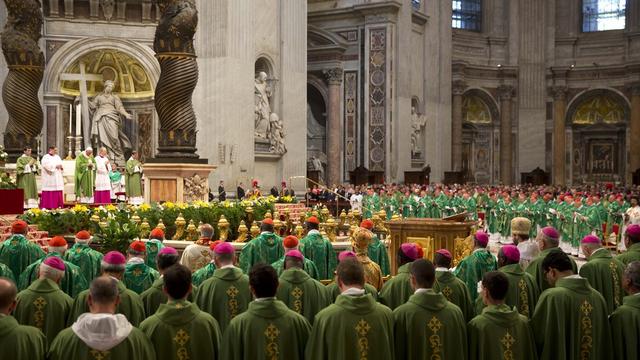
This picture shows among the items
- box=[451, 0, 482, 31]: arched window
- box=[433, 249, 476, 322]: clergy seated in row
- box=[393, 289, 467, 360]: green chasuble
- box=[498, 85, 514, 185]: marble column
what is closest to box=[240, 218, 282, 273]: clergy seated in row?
box=[433, 249, 476, 322]: clergy seated in row

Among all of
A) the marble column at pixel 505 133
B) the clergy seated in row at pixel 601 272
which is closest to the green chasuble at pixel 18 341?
the clergy seated in row at pixel 601 272

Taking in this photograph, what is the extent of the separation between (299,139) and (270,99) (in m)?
1.87

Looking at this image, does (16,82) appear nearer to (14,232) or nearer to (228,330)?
(14,232)

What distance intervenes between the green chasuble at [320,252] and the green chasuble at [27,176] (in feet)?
29.6

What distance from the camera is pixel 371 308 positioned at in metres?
5.53

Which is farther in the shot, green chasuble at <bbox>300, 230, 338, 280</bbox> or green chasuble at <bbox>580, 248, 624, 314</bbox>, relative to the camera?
green chasuble at <bbox>300, 230, 338, 280</bbox>

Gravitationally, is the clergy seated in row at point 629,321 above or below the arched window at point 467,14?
below

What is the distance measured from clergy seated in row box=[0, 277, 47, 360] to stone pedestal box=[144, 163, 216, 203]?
12388 mm

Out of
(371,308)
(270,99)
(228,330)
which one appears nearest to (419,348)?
(371,308)

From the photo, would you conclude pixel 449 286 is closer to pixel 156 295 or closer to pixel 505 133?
pixel 156 295

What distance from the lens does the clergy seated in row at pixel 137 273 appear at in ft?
25.7

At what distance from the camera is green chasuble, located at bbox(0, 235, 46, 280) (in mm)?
9852

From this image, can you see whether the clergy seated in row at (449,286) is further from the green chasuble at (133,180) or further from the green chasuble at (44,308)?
the green chasuble at (133,180)

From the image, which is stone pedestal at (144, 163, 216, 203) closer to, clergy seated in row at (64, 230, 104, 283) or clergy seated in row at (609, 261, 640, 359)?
clergy seated in row at (64, 230, 104, 283)
